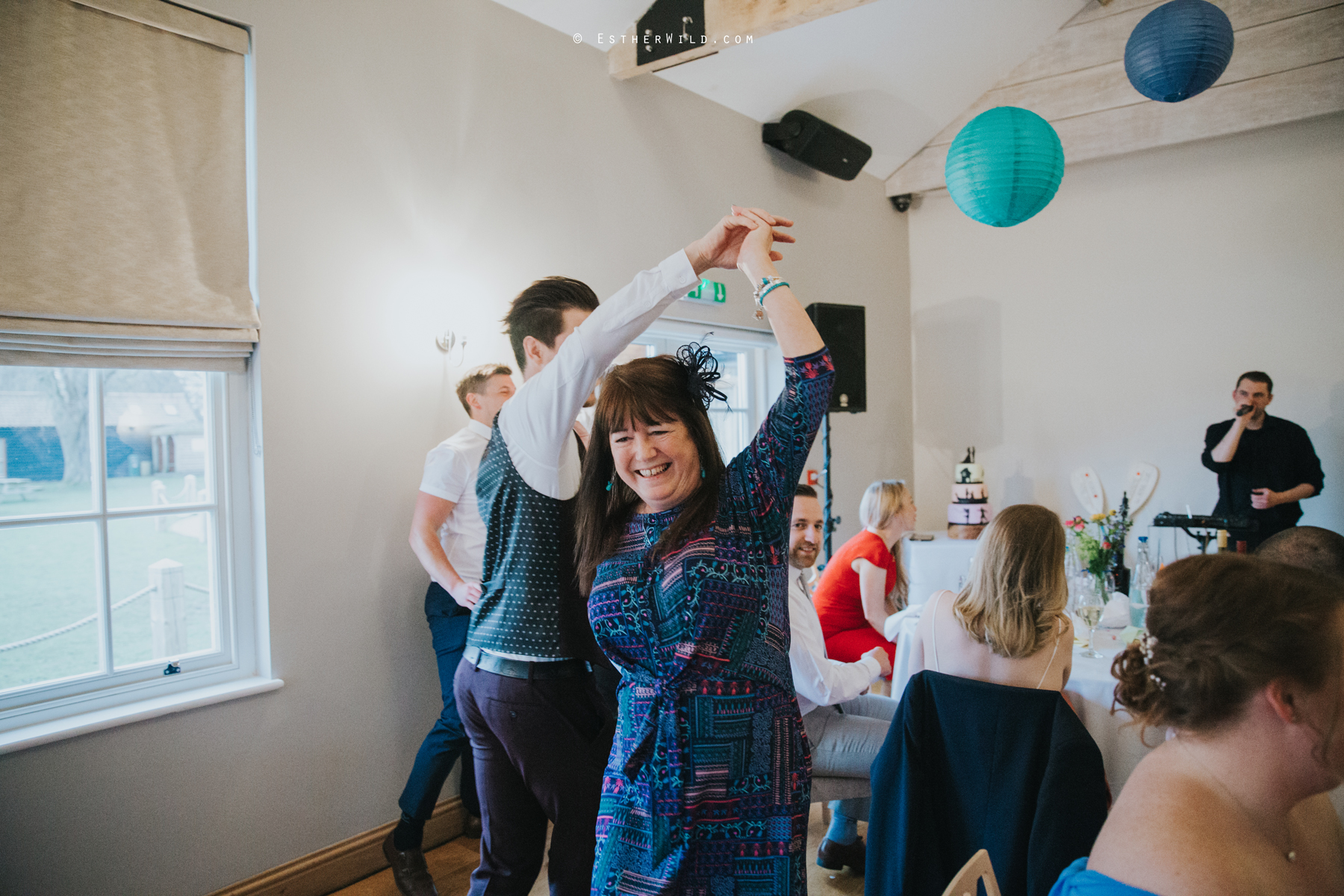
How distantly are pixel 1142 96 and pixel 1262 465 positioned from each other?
2299 mm

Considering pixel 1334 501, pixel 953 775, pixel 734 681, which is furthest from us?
pixel 1334 501

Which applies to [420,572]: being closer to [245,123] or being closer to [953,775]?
[245,123]

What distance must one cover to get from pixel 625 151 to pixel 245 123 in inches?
66.9

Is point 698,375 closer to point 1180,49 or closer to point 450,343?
point 450,343

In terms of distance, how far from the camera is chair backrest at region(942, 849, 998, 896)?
1084 millimetres

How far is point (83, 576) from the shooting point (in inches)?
90.4

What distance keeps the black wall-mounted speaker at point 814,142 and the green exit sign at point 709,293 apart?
0.94 metres

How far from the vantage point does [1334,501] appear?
4.57 m

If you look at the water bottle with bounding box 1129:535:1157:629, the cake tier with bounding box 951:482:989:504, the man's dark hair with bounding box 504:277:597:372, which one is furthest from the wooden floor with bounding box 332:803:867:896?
the cake tier with bounding box 951:482:989:504

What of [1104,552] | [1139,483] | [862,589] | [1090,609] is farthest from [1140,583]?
[1139,483]

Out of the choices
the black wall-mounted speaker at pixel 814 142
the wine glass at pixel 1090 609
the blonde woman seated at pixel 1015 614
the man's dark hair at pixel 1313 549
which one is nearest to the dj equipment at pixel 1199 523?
the wine glass at pixel 1090 609

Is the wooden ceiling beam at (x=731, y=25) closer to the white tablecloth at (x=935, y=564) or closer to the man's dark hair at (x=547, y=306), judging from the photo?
the man's dark hair at (x=547, y=306)

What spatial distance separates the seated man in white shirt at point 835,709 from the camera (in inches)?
84.1

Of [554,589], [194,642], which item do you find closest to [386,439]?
[194,642]
